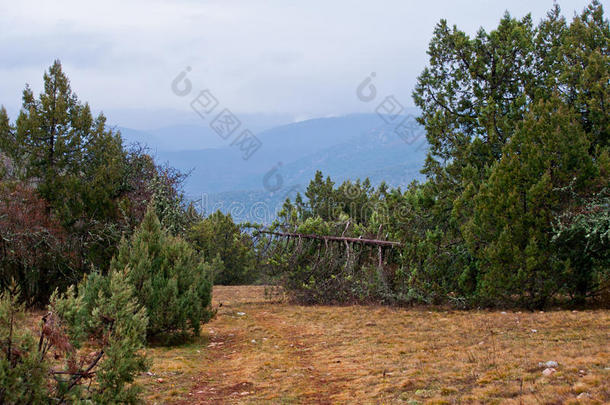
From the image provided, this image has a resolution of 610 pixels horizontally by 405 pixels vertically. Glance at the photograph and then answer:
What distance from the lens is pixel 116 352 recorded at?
434 centimetres

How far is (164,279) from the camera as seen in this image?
9711 millimetres

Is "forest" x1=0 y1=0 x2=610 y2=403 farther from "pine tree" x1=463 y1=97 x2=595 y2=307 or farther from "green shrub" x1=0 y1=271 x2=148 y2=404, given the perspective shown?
"green shrub" x1=0 y1=271 x2=148 y2=404

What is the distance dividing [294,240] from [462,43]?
318 inches

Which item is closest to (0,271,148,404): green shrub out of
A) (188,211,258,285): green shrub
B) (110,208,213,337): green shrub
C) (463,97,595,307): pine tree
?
(110,208,213,337): green shrub

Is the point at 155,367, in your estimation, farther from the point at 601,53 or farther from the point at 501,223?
the point at 601,53

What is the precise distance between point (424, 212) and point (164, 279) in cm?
749

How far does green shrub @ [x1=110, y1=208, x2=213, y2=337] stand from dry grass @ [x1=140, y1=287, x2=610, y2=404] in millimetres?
543

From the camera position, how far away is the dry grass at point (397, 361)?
555 centimetres

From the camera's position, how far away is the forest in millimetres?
10352

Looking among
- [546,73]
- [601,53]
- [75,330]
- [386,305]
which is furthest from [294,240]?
[75,330]

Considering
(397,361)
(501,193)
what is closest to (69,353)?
(397,361)

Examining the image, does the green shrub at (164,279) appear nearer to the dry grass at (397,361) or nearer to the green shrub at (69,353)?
the dry grass at (397,361)

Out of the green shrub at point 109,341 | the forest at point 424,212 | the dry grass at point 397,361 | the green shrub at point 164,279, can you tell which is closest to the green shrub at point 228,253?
the forest at point 424,212

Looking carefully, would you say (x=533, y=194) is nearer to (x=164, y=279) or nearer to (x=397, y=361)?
(x=397, y=361)
